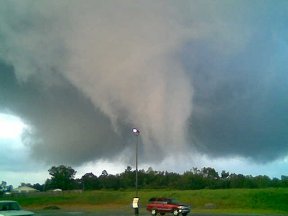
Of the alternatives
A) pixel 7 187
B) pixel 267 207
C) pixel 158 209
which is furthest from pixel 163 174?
pixel 158 209

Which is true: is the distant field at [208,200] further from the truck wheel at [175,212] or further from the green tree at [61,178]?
the green tree at [61,178]

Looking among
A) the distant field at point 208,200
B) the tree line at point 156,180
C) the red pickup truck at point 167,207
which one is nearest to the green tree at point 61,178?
the tree line at point 156,180

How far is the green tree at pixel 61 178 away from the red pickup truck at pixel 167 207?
144 m

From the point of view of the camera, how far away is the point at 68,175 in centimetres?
19450

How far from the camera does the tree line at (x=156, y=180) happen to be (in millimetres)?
159550

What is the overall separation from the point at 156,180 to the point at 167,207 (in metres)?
132

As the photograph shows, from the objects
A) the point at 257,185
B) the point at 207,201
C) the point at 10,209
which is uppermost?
the point at 257,185

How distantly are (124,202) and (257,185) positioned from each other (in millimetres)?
74372

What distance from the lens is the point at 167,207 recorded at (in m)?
51.2

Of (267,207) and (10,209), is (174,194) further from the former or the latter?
(10,209)

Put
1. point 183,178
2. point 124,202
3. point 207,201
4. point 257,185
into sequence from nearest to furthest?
point 207,201 → point 124,202 → point 257,185 → point 183,178

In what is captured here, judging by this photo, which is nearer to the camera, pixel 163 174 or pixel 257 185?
pixel 257 185

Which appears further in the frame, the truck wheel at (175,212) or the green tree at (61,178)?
the green tree at (61,178)

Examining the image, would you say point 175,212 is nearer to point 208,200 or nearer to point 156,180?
point 208,200
